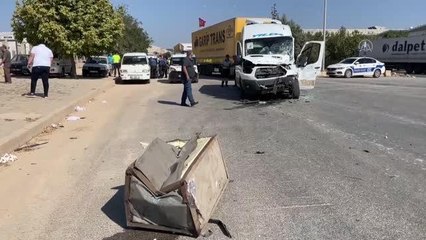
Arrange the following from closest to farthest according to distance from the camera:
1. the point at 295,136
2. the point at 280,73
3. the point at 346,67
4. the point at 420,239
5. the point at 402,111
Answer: the point at 420,239, the point at 295,136, the point at 402,111, the point at 280,73, the point at 346,67

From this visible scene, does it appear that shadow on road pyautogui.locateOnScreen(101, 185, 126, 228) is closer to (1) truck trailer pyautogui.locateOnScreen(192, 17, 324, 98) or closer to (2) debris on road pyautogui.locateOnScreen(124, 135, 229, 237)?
(2) debris on road pyautogui.locateOnScreen(124, 135, 229, 237)

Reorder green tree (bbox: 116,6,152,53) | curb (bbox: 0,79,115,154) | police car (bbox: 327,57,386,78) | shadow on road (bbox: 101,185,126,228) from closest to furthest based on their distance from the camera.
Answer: shadow on road (bbox: 101,185,126,228) → curb (bbox: 0,79,115,154) → police car (bbox: 327,57,386,78) → green tree (bbox: 116,6,152,53)

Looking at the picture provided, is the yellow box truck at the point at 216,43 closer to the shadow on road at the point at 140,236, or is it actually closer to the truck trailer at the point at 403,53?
the truck trailer at the point at 403,53

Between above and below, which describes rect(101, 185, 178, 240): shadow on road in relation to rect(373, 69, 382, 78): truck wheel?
above

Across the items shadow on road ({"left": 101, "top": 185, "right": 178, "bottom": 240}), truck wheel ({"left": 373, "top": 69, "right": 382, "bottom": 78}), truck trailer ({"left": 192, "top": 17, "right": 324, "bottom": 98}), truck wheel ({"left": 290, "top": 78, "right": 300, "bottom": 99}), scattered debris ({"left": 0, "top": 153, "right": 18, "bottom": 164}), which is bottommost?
truck wheel ({"left": 373, "top": 69, "right": 382, "bottom": 78})

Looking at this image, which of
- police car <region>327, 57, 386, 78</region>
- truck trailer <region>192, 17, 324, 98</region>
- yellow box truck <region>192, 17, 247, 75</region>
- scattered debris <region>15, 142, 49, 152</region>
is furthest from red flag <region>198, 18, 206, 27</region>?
scattered debris <region>15, 142, 49, 152</region>

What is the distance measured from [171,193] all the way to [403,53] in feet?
146

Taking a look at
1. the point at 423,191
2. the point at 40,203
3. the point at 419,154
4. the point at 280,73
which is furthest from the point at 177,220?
the point at 280,73

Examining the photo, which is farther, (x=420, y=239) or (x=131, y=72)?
(x=131, y=72)

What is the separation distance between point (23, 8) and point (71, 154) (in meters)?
23.9

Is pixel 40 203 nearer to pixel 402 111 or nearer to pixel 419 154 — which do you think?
pixel 419 154

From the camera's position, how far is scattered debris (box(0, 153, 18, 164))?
767 centimetres

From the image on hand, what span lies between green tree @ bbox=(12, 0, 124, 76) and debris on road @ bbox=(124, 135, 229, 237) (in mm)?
25680

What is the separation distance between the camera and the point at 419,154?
796 cm
